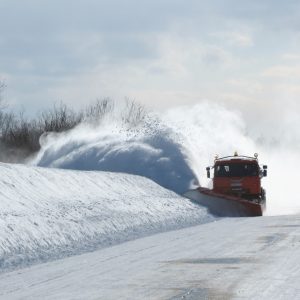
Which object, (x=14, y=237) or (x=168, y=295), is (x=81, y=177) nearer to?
(x=14, y=237)

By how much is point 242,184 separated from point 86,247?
13800 millimetres

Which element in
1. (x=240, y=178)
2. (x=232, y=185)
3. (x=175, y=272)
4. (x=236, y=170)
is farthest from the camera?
(x=236, y=170)

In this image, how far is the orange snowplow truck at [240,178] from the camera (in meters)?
28.7

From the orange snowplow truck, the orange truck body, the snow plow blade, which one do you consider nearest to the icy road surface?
the snow plow blade

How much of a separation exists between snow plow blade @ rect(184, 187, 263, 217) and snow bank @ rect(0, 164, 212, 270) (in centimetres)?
58

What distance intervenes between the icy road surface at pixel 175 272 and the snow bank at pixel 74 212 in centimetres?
125

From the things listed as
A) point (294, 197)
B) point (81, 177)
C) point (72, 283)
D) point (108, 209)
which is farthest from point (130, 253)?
point (294, 197)

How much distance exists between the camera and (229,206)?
26.5m

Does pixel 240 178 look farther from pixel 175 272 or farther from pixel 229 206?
pixel 175 272

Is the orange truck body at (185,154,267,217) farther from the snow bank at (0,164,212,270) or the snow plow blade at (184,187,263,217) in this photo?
the snow bank at (0,164,212,270)

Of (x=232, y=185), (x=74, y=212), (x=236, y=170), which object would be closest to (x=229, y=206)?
(x=232, y=185)

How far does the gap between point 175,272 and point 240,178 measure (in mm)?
18241

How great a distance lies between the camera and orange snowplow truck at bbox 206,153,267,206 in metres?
28.7

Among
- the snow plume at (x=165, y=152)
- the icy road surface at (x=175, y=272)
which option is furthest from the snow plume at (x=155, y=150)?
the icy road surface at (x=175, y=272)
